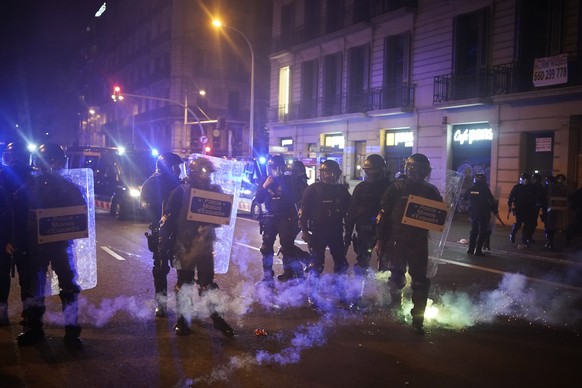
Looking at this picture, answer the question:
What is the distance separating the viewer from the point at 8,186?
578cm

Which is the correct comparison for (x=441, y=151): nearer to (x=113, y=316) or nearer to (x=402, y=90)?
(x=402, y=90)

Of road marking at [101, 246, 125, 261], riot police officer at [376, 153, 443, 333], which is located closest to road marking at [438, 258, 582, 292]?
riot police officer at [376, 153, 443, 333]

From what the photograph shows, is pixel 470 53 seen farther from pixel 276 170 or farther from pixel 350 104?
pixel 276 170

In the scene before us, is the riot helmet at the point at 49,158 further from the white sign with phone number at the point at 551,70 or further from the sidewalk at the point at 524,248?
the white sign with phone number at the point at 551,70

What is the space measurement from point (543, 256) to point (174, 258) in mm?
9459

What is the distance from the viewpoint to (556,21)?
18453 millimetres

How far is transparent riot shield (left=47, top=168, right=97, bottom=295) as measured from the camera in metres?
5.80

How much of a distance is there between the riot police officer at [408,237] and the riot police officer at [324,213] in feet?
2.87

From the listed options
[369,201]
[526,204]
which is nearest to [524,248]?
[526,204]

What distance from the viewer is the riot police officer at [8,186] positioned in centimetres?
566

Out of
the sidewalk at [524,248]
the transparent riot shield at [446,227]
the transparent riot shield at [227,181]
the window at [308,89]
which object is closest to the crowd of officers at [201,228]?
the transparent riot shield at [227,181]

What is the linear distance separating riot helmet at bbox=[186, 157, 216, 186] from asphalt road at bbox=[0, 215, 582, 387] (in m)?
1.32

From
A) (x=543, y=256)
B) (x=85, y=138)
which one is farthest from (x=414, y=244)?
(x=85, y=138)

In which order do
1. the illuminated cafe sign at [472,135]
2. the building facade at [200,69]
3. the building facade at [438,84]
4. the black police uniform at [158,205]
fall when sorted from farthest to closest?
1. the building facade at [200,69]
2. the illuminated cafe sign at [472,135]
3. the building facade at [438,84]
4. the black police uniform at [158,205]
